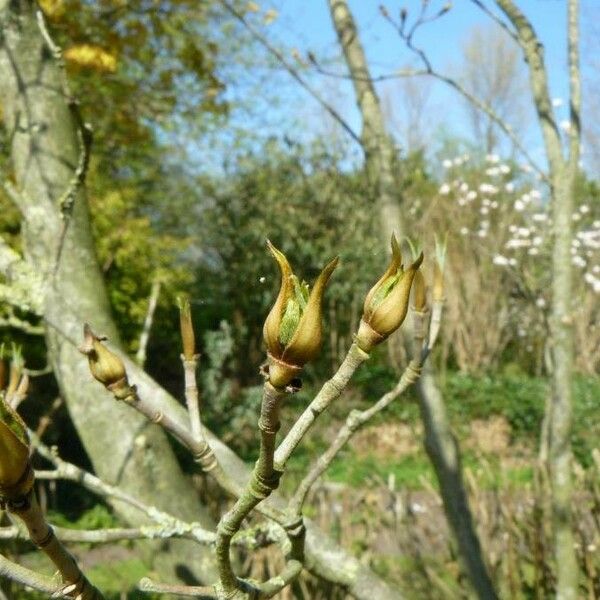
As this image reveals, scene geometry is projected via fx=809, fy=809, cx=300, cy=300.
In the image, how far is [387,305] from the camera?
0.49 metres

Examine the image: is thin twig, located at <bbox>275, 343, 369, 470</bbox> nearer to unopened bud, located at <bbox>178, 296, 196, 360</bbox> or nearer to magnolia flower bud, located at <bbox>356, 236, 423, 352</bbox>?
magnolia flower bud, located at <bbox>356, 236, 423, 352</bbox>

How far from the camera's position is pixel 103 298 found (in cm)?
180

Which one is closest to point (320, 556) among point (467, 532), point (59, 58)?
point (467, 532)

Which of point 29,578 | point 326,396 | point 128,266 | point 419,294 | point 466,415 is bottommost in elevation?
point 29,578

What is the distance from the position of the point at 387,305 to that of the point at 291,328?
0.07 metres

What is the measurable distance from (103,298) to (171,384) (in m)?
6.20

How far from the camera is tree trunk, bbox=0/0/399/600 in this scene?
163cm

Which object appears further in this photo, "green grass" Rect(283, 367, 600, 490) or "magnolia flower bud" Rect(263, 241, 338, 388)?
"green grass" Rect(283, 367, 600, 490)

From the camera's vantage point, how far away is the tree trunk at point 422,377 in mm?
1948

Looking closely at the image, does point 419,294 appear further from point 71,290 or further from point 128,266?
point 128,266

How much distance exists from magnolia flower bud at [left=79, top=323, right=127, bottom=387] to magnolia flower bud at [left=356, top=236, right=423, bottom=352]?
331mm

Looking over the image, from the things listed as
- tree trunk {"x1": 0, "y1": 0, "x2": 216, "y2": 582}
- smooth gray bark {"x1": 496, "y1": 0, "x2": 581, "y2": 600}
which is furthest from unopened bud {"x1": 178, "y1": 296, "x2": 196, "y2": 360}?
smooth gray bark {"x1": 496, "y1": 0, "x2": 581, "y2": 600}

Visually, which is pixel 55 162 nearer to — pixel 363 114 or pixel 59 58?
pixel 59 58

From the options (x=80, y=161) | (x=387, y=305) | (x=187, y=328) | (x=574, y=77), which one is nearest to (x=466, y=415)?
(x=574, y=77)
